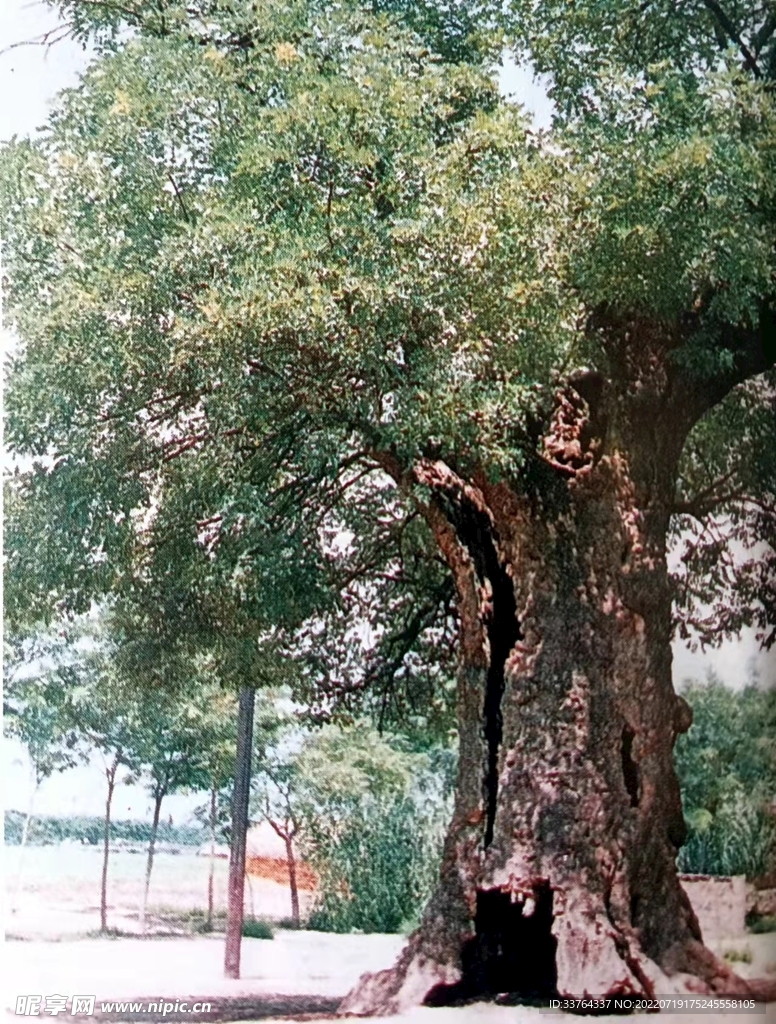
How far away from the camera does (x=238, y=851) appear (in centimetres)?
407

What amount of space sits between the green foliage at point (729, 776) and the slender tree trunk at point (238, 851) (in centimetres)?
142

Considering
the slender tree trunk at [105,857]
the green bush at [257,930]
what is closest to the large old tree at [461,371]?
the green bush at [257,930]

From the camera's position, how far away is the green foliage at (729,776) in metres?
4.19

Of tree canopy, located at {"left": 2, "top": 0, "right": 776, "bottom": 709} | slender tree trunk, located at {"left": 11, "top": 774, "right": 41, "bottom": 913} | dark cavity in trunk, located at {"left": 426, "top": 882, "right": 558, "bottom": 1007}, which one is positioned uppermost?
tree canopy, located at {"left": 2, "top": 0, "right": 776, "bottom": 709}

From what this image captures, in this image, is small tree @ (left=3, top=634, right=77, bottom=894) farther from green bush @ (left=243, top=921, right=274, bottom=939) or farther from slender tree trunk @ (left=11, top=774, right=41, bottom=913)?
green bush @ (left=243, top=921, right=274, bottom=939)

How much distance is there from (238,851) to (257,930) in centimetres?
26

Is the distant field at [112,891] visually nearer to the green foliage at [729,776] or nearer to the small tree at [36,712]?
the small tree at [36,712]

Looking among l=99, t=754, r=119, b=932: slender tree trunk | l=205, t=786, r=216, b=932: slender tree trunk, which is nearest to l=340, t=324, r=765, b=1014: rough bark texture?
l=205, t=786, r=216, b=932: slender tree trunk

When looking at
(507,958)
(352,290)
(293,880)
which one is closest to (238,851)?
(293,880)

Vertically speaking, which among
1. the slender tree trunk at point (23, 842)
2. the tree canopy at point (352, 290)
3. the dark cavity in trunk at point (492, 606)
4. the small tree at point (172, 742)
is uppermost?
the tree canopy at point (352, 290)

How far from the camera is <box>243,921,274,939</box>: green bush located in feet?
13.3

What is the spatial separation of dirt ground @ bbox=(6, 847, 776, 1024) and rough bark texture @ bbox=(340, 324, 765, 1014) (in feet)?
0.28

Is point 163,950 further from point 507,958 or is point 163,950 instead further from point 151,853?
point 507,958

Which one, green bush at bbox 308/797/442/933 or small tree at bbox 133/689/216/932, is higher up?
small tree at bbox 133/689/216/932
